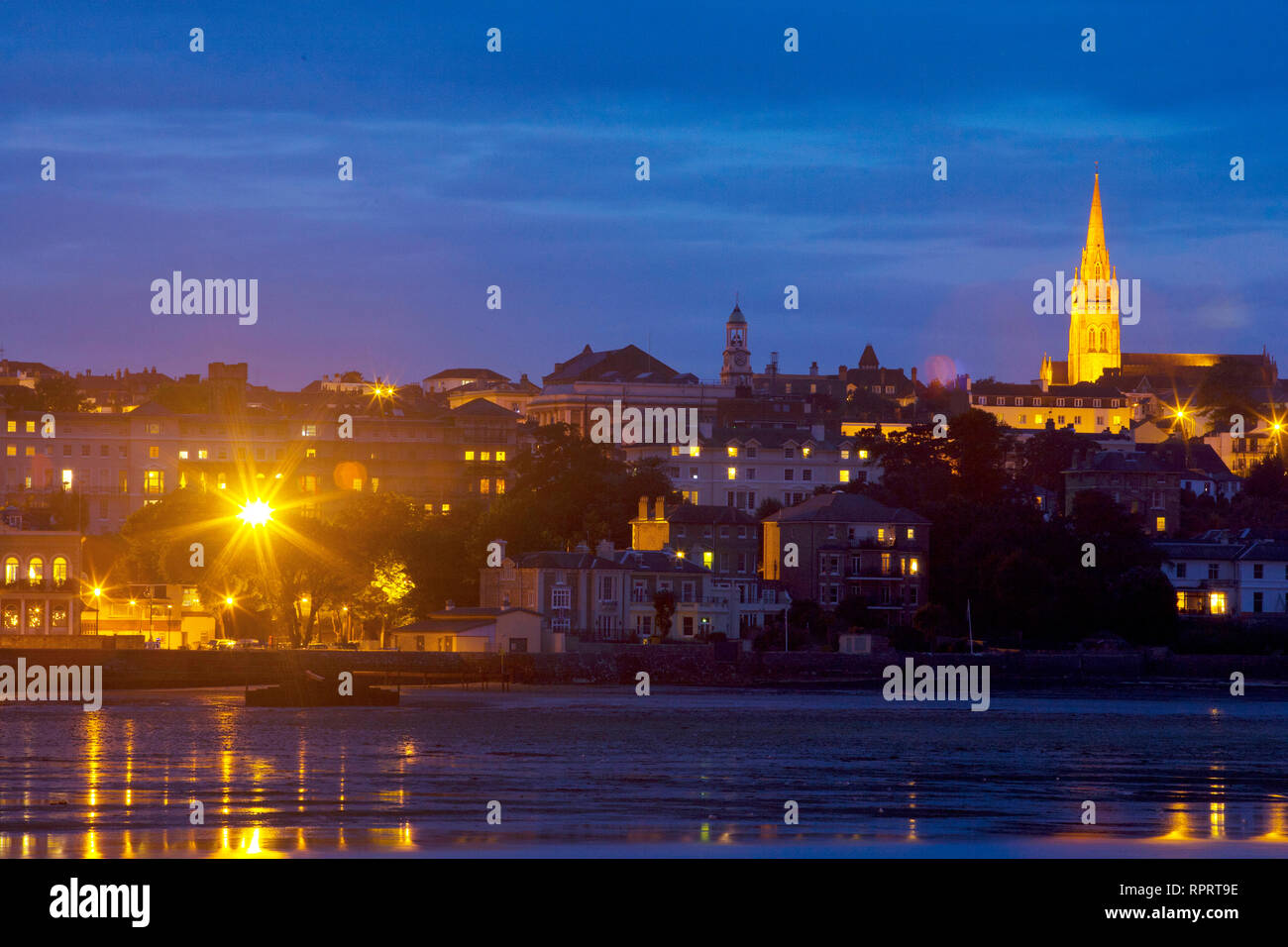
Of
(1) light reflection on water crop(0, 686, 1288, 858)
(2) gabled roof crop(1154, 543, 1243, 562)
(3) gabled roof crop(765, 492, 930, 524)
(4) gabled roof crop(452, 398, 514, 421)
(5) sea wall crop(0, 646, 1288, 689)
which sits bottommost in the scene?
(1) light reflection on water crop(0, 686, 1288, 858)

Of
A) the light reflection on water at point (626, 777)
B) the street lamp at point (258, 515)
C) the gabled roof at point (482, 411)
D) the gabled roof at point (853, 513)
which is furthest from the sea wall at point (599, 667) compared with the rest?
the gabled roof at point (482, 411)

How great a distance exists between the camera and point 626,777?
134 feet

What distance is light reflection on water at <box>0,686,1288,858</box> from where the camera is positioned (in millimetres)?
27891

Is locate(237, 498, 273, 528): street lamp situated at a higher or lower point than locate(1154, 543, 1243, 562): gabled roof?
higher

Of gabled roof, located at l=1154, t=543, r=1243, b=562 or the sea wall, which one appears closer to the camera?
the sea wall

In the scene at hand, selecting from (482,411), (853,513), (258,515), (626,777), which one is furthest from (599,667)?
(482,411)

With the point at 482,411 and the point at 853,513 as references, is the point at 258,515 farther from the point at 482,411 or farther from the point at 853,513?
the point at 482,411

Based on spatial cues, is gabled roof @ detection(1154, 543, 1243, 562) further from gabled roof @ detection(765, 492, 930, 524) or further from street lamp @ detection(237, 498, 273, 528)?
street lamp @ detection(237, 498, 273, 528)

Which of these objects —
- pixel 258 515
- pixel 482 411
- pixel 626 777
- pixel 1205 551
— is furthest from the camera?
pixel 482 411

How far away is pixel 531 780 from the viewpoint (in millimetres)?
39188

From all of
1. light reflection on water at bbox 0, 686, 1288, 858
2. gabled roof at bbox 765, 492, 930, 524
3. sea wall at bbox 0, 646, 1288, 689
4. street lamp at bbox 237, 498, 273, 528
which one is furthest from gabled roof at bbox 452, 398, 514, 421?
light reflection on water at bbox 0, 686, 1288, 858

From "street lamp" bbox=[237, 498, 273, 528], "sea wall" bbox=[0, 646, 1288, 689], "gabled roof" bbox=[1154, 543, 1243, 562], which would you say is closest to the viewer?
"sea wall" bbox=[0, 646, 1288, 689]
